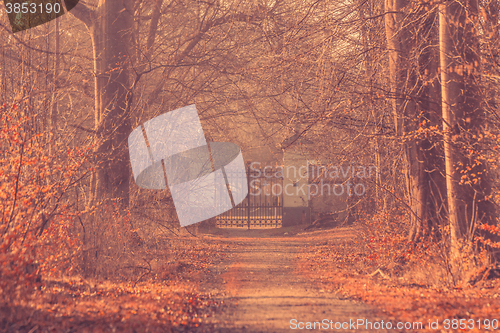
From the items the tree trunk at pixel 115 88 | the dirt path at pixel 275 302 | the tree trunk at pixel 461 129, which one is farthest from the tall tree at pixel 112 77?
the tree trunk at pixel 461 129

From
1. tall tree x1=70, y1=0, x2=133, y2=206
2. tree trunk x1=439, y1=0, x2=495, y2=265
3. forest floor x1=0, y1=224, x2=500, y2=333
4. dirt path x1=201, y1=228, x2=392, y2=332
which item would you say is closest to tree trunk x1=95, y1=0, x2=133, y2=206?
tall tree x1=70, y1=0, x2=133, y2=206

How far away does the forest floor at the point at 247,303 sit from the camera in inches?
178

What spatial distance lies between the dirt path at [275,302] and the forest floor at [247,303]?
12mm

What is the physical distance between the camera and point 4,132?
5367 mm

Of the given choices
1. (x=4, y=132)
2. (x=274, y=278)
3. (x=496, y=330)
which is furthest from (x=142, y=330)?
(x=274, y=278)

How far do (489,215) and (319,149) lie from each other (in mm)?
6672

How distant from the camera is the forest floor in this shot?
453cm

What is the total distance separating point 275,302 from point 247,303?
1.29 feet

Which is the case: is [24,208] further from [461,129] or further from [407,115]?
[407,115]

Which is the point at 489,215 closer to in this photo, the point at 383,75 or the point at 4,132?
the point at 383,75

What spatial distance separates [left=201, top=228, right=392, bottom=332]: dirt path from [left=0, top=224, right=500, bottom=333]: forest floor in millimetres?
12

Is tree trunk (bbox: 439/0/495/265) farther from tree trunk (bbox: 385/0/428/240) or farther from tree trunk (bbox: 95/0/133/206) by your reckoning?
tree trunk (bbox: 95/0/133/206)

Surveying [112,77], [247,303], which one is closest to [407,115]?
[247,303]

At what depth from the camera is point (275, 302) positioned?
6.01m
